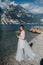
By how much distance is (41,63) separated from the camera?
12.6 feet

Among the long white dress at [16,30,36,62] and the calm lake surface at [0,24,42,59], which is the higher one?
the long white dress at [16,30,36,62]

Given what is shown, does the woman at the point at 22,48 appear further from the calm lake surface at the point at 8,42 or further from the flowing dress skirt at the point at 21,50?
the calm lake surface at the point at 8,42

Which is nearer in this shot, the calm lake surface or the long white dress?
the long white dress

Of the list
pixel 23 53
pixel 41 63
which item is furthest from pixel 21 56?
pixel 41 63

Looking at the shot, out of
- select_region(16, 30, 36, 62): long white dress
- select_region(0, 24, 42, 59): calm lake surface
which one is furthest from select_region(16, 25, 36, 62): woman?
select_region(0, 24, 42, 59): calm lake surface

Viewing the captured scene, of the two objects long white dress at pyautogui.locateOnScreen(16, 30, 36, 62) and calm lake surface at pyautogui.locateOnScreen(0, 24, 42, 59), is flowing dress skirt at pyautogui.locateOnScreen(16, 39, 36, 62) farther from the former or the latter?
calm lake surface at pyautogui.locateOnScreen(0, 24, 42, 59)

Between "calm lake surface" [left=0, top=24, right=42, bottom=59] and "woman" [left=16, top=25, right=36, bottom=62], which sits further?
"calm lake surface" [left=0, top=24, right=42, bottom=59]

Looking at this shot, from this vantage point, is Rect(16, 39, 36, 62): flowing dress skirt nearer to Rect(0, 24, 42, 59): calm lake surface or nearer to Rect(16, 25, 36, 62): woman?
Rect(16, 25, 36, 62): woman

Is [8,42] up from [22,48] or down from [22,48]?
down

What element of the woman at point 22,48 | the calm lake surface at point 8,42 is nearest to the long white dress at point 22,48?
the woman at point 22,48

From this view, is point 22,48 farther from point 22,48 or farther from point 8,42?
point 8,42

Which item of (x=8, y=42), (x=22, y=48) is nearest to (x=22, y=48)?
(x=22, y=48)

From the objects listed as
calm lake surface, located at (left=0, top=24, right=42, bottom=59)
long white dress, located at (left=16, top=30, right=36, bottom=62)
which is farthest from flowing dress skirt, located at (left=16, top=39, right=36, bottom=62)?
calm lake surface, located at (left=0, top=24, right=42, bottom=59)

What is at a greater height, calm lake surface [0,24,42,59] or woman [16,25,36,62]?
woman [16,25,36,62]
